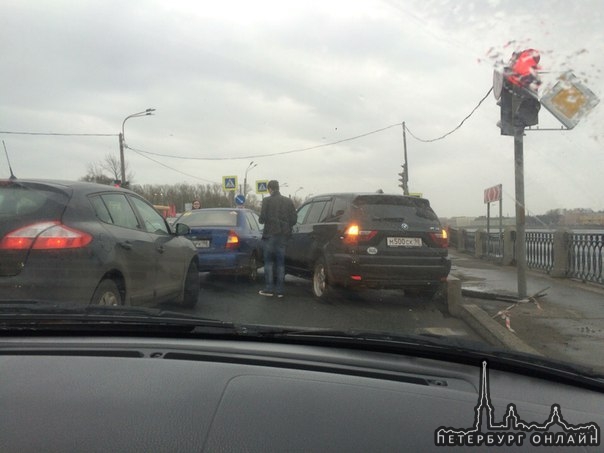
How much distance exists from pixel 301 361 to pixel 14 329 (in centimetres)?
143

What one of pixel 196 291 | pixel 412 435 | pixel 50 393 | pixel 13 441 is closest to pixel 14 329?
pixel 50 393

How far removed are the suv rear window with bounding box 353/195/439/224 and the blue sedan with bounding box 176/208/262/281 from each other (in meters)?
2.69

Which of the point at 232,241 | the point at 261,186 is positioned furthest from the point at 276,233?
the point at 261,186

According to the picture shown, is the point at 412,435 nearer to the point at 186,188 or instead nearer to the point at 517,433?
the point at 517,433

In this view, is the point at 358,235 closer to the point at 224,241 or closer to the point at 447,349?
the point at 224,241

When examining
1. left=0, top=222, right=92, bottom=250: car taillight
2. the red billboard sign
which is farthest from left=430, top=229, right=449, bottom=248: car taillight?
the red billboard sign

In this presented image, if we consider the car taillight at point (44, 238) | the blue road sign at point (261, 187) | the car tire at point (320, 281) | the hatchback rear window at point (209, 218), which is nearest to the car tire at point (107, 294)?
the car taillight at point (44, 238)

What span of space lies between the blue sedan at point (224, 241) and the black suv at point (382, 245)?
1875 mm

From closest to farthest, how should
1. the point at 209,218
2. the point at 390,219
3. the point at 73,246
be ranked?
the point at 73,246
the point at 390,219
the point at 209,218

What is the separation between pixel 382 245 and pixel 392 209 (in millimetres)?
578

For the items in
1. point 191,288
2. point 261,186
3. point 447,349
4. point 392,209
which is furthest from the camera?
point 261,186

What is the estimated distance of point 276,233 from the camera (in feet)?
27.2

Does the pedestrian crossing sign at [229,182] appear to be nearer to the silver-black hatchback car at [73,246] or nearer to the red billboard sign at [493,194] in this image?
the red billboard sign at [493,194]

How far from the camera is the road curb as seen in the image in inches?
199
